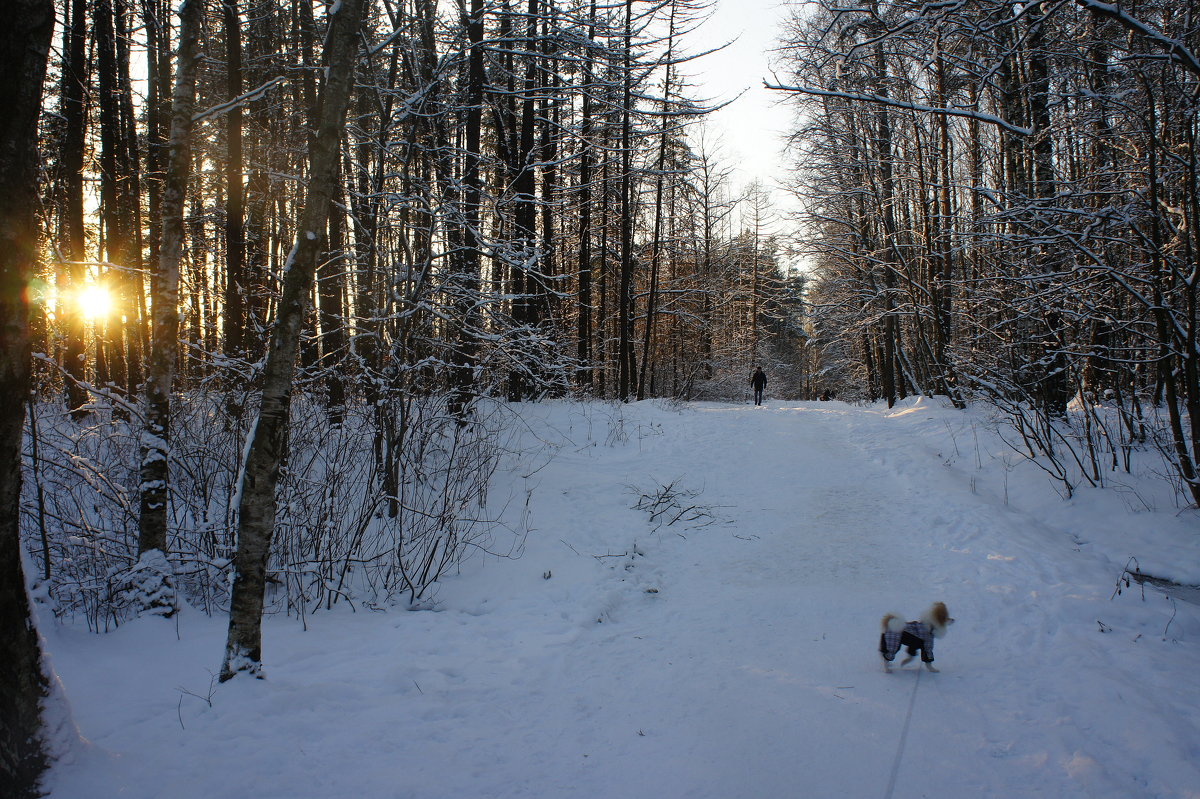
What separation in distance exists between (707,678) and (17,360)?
4175 mm

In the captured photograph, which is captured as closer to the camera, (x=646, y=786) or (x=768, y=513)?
(x=646, y=786)

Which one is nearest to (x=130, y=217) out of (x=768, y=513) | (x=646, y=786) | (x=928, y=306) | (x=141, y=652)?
(x=141, y=652)

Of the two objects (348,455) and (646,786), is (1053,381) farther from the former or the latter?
(348,455)

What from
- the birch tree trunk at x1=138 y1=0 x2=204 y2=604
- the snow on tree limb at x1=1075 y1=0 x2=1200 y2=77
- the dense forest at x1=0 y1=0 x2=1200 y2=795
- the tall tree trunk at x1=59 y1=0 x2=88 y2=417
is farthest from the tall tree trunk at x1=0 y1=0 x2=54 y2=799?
the tall tree trunk at x1=59 y1=0 x2=88 y2=417

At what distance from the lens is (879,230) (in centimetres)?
1914

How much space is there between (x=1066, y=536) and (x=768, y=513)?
336 cm

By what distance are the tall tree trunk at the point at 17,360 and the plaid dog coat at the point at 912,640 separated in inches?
178

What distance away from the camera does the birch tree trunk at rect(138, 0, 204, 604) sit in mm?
4652

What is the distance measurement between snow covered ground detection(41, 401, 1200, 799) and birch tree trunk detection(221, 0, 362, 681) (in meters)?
0.36

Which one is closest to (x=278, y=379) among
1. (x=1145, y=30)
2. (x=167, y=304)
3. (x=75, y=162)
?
(x=167, y=304)

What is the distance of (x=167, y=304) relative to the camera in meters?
4.76

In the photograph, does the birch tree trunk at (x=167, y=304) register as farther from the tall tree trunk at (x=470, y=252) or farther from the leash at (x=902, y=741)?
the leash at (x=902, y=741)

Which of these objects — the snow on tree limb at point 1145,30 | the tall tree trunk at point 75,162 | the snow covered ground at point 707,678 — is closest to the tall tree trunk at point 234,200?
the tall tree trunk at point 75,162

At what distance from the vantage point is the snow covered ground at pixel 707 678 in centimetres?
279
